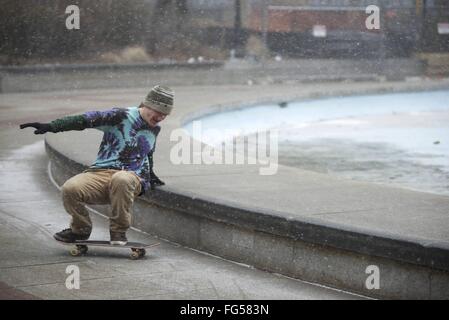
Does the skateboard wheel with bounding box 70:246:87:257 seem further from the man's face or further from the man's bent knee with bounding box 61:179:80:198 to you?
the man's face

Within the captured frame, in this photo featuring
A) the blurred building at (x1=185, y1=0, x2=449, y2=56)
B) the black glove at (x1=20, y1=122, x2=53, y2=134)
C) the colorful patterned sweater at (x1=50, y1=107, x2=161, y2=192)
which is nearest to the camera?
the black glove at (x1=20, y1=122, x2=53, y2=134)

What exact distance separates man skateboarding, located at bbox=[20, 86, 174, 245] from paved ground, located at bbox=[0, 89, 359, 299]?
0.89 ft

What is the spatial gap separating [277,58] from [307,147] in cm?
1465

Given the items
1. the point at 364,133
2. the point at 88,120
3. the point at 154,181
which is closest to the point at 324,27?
the point at 364,133

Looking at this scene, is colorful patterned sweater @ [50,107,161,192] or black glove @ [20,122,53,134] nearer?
black glove @ [20,122,53,134]

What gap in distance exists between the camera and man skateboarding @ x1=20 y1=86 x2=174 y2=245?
7000mm

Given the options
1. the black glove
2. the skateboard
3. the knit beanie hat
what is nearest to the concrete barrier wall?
the skateboard

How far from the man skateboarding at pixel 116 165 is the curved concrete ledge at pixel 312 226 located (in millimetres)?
528

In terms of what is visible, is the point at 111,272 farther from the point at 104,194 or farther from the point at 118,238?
the point at 104,194

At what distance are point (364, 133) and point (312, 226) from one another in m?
10.6

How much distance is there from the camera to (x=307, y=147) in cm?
1461

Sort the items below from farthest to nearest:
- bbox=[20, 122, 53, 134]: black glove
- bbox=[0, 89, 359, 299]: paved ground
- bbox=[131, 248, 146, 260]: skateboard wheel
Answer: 1. bbox=[131, 248, 146, 260]: skateboard wheel
2. bbox=[20, 122, 53, 134]: black glove
3. bbox=[0, 89, 359, 299]: paved ground

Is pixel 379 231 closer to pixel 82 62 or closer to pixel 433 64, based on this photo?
pixel 82 62

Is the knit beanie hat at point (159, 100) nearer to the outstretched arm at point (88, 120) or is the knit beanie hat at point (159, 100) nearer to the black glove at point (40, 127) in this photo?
the outstretched arm at point (88, 120)
